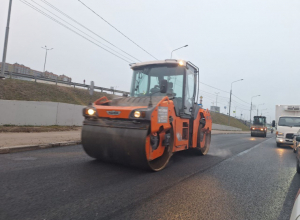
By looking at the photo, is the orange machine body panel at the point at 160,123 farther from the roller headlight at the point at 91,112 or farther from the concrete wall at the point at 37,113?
the concrete wall at the point at 37,113

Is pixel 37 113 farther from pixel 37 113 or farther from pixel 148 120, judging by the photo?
pixel 148 120

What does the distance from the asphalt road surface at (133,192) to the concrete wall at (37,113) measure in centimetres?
763

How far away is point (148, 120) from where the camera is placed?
4500 mm

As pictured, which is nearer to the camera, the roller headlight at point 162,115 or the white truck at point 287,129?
the roller headlight at point 162,115

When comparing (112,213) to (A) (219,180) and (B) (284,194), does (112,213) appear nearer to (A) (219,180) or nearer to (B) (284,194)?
(A) (219,180)

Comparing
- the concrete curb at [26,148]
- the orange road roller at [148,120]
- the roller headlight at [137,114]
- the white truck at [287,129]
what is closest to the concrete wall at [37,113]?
the concrete curb at [26,148]

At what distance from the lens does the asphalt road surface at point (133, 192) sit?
292cm

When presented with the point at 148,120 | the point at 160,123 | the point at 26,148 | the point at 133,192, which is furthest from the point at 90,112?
the point at 26,148

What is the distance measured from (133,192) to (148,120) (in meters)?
1.41

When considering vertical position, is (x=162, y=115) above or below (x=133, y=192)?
above

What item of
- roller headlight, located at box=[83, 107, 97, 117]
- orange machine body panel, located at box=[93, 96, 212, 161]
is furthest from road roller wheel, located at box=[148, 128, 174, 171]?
roller headlight, located at box=[83, 107, 97, 117]

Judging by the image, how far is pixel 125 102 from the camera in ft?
18.1

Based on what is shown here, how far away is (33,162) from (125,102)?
102 inches

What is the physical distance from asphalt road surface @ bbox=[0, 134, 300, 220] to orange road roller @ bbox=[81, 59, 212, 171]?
1.47 ft
